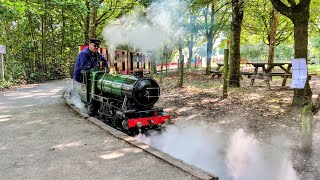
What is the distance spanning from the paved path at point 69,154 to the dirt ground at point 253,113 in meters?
2.43

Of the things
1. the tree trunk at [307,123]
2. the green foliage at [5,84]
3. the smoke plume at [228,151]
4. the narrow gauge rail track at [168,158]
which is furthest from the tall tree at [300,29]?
the green foliage at [5,84]

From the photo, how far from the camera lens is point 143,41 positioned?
20484 mm

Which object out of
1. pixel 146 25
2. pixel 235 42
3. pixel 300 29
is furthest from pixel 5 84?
pixel 300 29

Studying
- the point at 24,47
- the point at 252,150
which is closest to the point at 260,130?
the point at 252,150

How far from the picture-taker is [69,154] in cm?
455

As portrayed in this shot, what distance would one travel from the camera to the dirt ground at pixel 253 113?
5.19 m

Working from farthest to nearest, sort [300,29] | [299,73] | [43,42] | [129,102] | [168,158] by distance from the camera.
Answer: [43,42] → [300,29] → [299,73] → [129,102] → [168,158]

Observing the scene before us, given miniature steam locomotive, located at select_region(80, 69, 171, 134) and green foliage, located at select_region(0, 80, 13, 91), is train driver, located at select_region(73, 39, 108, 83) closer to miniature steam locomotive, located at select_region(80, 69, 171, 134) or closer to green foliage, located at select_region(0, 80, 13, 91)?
miniature steam locomotive, located at select_region(80, 69, 171, 134)

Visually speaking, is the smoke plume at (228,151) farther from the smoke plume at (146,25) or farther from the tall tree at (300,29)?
the smoke plume at (146,25)

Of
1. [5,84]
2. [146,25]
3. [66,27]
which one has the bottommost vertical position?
[5,84]

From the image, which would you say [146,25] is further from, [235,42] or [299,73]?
[299,73]

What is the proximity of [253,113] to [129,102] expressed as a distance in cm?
365

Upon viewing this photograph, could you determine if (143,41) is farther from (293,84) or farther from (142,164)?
(142,164)

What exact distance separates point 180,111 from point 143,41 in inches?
492
